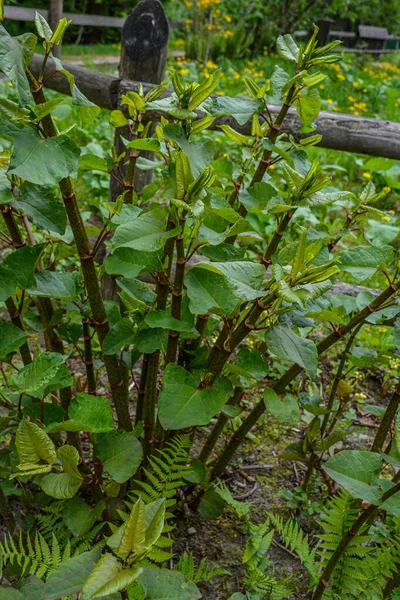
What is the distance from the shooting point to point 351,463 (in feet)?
3.56

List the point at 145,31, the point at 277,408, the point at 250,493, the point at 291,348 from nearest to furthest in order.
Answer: the point at 291,348, the point at 277,408, the point at 250,493, the point at 145,31

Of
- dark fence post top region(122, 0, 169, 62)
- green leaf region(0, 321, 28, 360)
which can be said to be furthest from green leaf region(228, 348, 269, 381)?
dark fence post top region(122, 0, 169, 62)

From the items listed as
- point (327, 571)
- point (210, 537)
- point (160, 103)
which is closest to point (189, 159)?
point (160, 103)

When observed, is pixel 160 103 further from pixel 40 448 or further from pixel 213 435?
pixel 213 435

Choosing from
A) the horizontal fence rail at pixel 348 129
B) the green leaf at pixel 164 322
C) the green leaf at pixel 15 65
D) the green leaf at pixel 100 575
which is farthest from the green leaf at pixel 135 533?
the horizontal fence rail at pixel 348 129

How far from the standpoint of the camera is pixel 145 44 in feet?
7.73

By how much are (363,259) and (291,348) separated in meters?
0.30

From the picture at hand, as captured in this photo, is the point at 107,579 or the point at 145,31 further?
the point at 145,31

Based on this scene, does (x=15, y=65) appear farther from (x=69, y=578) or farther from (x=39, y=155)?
(x=69, y=578)

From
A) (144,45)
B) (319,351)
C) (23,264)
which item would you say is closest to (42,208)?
(23,264)

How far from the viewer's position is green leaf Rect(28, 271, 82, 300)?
1073 millimetres

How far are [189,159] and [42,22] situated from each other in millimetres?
350

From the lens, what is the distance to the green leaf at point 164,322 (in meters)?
1.03

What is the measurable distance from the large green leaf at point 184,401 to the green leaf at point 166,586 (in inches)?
9.4
